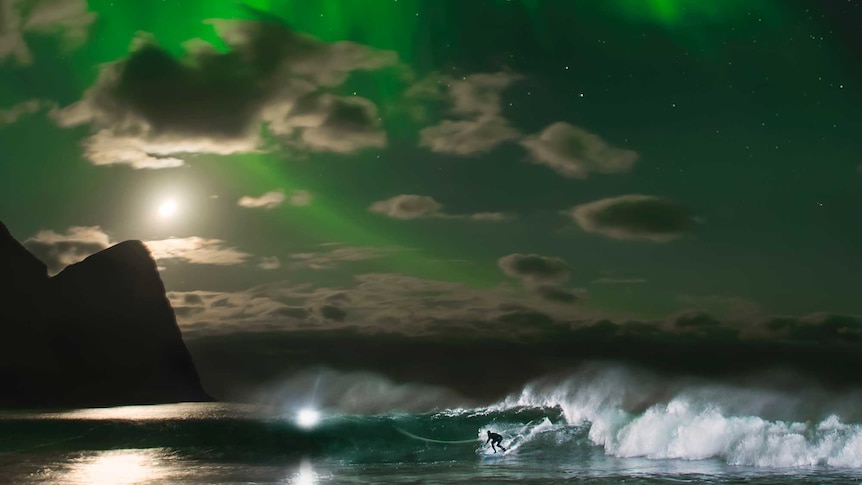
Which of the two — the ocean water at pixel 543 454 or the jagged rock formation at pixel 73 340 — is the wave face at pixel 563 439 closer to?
the ocean water at pixel 543 454

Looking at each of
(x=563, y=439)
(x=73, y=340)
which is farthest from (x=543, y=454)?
(x=73, y=340)

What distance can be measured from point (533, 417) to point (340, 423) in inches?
680

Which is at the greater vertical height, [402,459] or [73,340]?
[73,340]

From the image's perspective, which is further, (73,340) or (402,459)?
(73,340)

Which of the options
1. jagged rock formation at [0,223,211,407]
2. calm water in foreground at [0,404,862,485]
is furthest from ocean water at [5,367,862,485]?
jagged rock formation at [0,223,211,407]

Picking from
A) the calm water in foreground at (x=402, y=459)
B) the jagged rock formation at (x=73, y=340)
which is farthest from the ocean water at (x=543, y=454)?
the jagged rock formation at (x=73, y=340)

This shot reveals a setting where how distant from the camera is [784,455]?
29422 millimetres

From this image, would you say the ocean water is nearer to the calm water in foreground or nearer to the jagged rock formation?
the calm water in foreground

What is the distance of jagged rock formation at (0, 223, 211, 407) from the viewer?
159m

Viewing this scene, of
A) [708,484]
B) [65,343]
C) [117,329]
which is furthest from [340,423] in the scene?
[117,329]

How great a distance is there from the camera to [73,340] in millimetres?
172375

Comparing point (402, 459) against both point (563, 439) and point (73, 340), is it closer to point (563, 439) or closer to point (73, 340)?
point (563, 439)

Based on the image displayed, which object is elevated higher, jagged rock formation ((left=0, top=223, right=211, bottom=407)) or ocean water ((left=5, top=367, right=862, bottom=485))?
jagged rock formation ((left=0, top=223, right=211, bottom=407))

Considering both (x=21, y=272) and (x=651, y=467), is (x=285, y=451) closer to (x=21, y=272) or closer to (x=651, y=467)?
(x=651, y=467)
